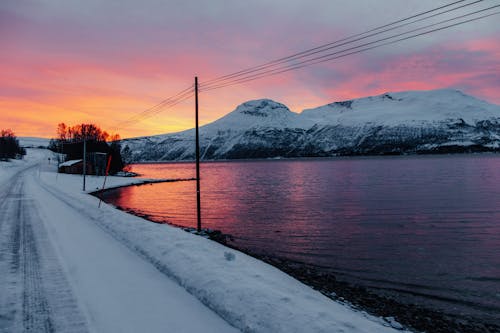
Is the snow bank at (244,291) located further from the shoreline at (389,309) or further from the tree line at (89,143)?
the tree line at (89,143)

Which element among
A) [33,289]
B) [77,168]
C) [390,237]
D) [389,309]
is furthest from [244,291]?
[77,168]

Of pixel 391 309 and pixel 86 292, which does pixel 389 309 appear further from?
pixel 86 292

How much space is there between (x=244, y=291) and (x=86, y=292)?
3985 millimetres

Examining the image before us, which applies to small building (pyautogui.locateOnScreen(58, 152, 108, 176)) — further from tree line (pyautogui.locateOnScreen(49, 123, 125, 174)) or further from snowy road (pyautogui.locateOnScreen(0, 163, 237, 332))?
snowy road (pyautogui.locateOnScreen(0, 163, 237, 332))

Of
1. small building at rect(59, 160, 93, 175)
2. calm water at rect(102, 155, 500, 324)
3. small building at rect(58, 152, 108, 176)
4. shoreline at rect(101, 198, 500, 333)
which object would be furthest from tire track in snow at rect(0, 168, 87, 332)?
small building at rect(59, 160, 93, 175)

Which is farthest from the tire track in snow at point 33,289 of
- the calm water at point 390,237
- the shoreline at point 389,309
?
the calm water at point 390,237

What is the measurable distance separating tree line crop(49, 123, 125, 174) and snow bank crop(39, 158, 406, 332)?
3176 inches

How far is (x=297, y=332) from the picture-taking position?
6945 mm

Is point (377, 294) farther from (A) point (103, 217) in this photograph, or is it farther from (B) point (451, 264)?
(A) point (103, 217)

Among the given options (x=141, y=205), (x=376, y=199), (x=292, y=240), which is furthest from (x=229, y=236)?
(x=376, y=199)

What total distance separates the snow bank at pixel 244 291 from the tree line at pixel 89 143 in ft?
265

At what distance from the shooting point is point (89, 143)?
88000mm

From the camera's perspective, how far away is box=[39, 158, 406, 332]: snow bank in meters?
7.38

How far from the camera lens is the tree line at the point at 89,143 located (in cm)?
8896
